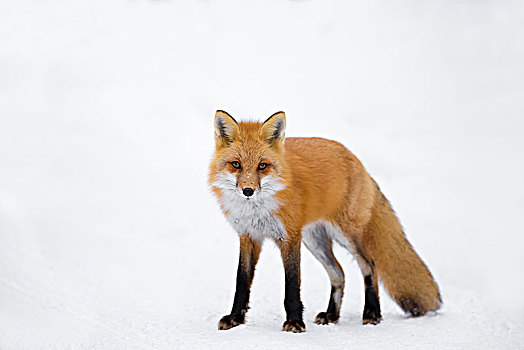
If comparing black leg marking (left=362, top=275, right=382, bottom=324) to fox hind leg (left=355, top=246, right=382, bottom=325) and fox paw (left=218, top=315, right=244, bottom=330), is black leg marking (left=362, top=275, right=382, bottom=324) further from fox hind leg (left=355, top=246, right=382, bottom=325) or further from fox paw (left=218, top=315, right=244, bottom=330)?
fox paw (left=218, top=315, right=244, bottom=330)

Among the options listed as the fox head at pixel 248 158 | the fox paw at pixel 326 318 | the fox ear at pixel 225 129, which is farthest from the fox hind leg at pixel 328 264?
the fox ear at pixel 225 129

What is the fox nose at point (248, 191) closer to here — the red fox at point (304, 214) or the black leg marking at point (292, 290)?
the red fox at point (304, 214)

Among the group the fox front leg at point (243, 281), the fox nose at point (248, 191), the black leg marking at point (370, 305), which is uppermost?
the fox nose at point (248, 191)

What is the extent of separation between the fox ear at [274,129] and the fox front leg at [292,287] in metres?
0.59

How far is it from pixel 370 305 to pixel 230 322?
99 cm

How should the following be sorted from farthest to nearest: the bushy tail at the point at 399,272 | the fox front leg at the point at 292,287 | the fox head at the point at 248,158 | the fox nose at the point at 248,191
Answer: the bushy tail at the point at 399,272
the fox front leg at the point at 292,287
the fox head at the point at 248,158
the fox nose at the point at 248,191

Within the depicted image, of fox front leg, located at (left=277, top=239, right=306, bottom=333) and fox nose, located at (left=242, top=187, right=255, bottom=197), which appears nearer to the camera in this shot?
fox nose, located at (left=242, top=187, right=255, bottom=197)

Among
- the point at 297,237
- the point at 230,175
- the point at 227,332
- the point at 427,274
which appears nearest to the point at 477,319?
the point at 427,274

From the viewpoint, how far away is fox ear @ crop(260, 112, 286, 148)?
324 cm

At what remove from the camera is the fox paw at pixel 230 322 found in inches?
132

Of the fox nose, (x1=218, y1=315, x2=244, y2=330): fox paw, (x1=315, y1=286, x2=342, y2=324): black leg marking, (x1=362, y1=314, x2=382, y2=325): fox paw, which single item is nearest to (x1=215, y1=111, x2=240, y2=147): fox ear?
the fox nose

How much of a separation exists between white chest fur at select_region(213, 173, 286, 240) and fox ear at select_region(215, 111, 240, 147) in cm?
23

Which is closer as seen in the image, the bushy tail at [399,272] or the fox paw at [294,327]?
the fox paw at [294,327]

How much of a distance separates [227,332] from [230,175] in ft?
3.00
